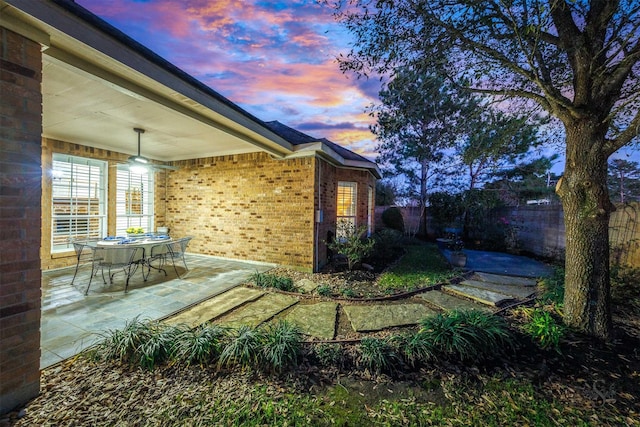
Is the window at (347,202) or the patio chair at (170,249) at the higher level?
the window at (347,202)

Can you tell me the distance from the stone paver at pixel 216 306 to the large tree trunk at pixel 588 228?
15.0 feet

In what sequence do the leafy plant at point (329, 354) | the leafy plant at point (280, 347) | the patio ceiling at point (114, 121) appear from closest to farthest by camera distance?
the leafy plant at point (280, 347) < the leafy plant at point (329, 354) < the patio ceiling at point (114, 121)

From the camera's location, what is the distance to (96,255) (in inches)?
175

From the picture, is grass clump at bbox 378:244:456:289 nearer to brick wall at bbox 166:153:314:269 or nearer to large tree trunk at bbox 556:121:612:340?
brick wall at bbox 166:153:314:269

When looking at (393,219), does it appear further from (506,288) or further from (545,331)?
(545,331)

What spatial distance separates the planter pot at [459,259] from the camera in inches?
252

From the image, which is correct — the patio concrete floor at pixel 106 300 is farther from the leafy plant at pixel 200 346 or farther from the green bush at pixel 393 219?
the green bush at pixel 393 219

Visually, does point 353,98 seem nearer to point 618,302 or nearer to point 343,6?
point 343,6

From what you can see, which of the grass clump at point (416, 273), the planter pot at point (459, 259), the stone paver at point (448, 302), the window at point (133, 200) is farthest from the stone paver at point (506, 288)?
the window at point (133, 200)

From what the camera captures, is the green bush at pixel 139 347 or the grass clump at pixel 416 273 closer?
the green bush at pixel 139 347

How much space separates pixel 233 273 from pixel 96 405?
12.4 ft

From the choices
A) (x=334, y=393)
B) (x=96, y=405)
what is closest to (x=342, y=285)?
(x=334, y=393)

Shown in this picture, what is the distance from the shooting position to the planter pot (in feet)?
21.0

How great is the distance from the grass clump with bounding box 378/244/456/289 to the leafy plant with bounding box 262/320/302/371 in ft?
9.01
